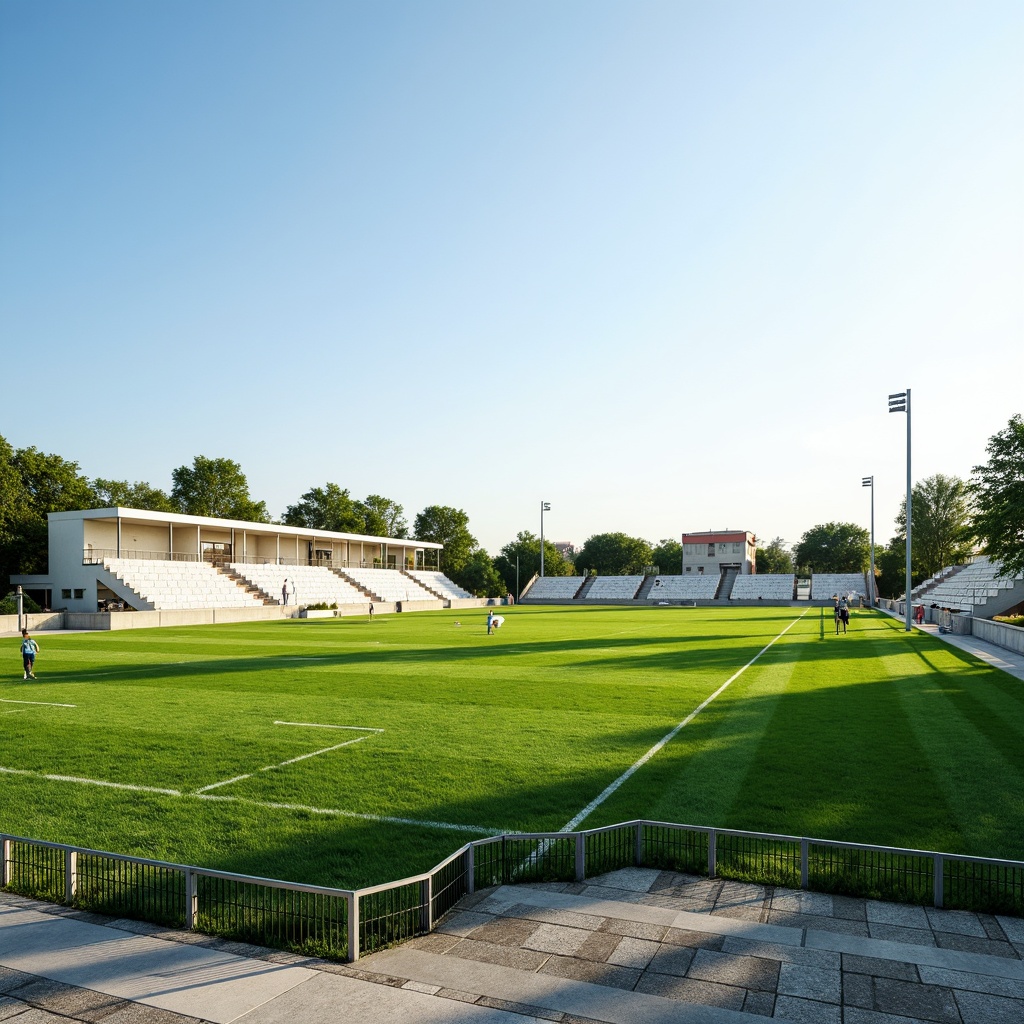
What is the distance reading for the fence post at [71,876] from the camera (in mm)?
6117

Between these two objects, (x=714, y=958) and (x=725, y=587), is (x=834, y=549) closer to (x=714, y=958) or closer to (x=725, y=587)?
(x=725, y=587)

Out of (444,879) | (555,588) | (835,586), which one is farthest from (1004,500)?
(555,588)

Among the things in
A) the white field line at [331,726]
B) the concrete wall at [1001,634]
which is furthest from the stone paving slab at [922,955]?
the concrete wall at [1001,634]

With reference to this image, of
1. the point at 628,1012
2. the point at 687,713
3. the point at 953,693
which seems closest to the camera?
the point at 628,1012

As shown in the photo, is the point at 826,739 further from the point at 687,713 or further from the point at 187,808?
the point at 187,808

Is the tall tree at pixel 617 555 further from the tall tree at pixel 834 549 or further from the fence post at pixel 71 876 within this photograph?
the fence post at pixel 71 876

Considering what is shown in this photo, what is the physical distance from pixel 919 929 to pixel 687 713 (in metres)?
9.50

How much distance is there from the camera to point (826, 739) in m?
12.6

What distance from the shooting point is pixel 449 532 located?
110 metres

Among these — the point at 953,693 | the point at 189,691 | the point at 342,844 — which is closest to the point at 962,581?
the point at 953,693

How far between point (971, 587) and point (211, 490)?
79.7 meters

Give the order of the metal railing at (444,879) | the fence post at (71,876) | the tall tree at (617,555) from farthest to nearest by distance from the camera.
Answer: the tall tree at (617,555)
the fence post at (71,876)
the metal railing at (444,879)

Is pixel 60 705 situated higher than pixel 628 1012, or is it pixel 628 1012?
pixel 628 1012

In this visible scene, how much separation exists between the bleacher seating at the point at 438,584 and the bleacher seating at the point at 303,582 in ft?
45.9
